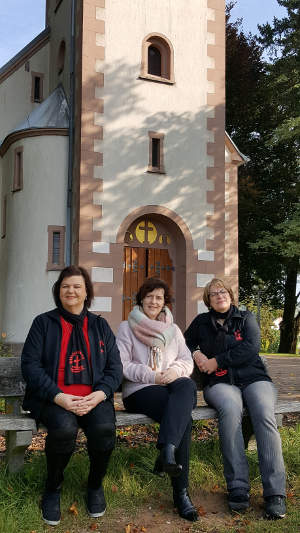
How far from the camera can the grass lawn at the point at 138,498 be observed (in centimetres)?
370

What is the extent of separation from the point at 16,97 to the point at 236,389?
541 inches

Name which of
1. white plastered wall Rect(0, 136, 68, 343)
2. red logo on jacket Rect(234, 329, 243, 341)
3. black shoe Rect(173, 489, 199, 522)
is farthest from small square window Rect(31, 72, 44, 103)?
black shoe Rect(173, 489, 199, 522)

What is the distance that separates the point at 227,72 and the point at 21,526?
1862 cm

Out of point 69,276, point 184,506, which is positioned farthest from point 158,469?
point 69,276

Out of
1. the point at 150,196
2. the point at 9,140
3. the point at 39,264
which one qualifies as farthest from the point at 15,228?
the point at 150,196

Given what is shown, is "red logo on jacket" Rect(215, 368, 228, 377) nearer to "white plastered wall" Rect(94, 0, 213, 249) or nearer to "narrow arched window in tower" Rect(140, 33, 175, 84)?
"white plastered wall" Rect(94, 0, 213, 249)

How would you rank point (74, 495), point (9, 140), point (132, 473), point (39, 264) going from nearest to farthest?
1. point (74, 495)
2. point (132, 473)
3. point (39, 264)
4. point (9, 140)

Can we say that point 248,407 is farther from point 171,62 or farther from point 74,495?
point 171,62

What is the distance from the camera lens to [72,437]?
3729 millimetres

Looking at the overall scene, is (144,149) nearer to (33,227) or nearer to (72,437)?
(33,227)

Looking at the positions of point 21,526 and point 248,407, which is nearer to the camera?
point 21,526

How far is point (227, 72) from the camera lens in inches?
785

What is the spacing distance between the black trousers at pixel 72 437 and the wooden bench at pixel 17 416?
9.7 inches

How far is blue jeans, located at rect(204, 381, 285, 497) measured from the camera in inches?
159
